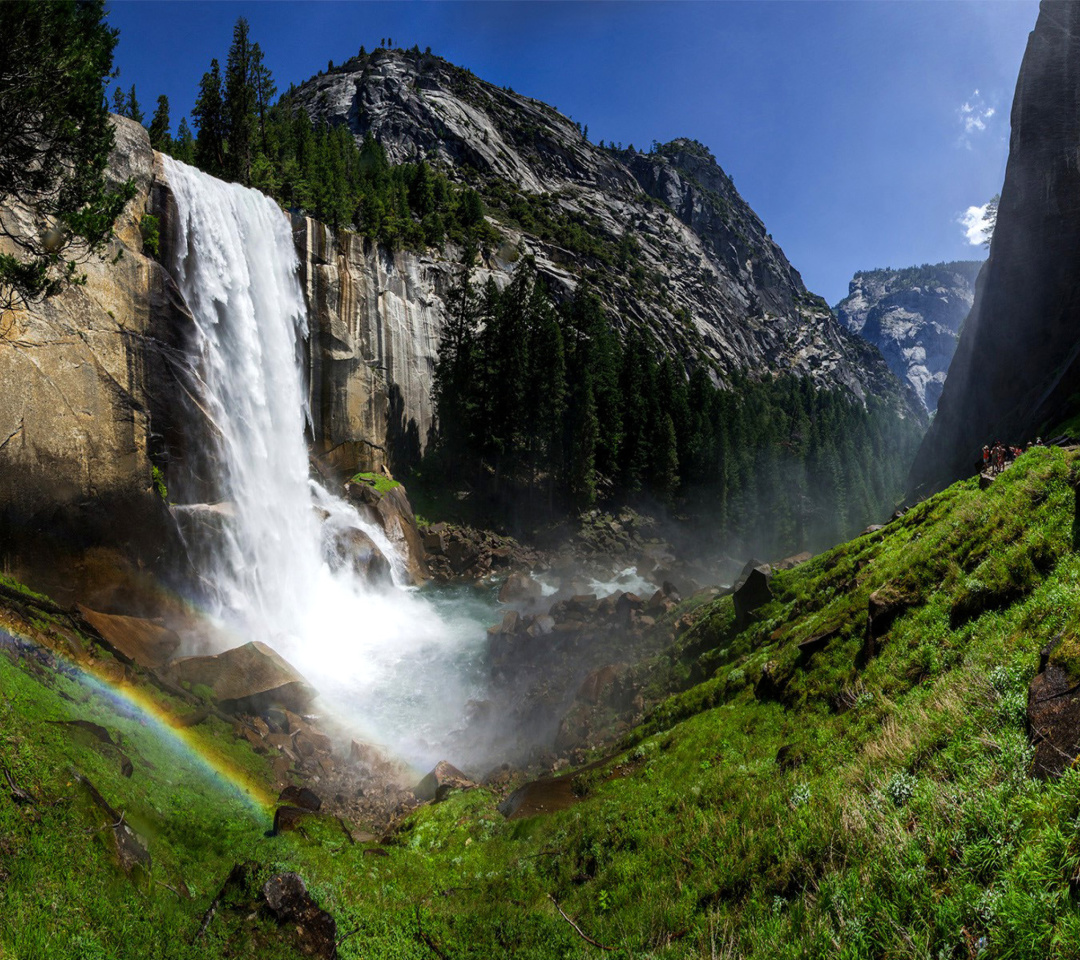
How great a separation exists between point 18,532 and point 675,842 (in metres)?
19.9

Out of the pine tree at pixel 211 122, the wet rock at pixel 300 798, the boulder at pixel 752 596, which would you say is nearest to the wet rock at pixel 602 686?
the boulder at pixel 752 596

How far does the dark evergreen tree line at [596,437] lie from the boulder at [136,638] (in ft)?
118

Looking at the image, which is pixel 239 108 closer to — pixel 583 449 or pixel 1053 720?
pixel 583 449

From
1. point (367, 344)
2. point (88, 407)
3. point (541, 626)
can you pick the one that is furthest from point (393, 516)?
point (88, 407)

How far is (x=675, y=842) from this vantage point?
8.21m

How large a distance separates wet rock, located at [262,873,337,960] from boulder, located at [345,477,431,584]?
31798 mm

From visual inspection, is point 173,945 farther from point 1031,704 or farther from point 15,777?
point 1031,704

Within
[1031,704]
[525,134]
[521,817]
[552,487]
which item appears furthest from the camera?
[525,134]

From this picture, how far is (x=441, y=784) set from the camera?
15.3m

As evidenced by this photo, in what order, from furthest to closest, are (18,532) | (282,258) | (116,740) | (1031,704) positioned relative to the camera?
(282,258) < (18,532) < (116,740) < (1031,704)

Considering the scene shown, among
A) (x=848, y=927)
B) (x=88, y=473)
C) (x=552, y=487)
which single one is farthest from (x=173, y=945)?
(x=552, y=487)

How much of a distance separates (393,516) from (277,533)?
11904mm

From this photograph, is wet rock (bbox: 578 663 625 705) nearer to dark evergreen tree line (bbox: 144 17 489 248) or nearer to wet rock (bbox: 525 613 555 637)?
wet rock (bbox: 525 613 555 637)

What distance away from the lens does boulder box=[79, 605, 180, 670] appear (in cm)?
1591
